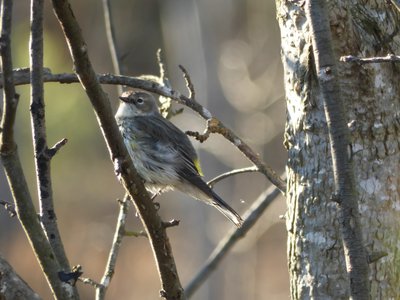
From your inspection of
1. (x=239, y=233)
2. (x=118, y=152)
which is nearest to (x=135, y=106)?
(x=239, y=233)

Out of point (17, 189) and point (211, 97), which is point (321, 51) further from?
point (211, 97)

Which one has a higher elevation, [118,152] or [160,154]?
[160,154]

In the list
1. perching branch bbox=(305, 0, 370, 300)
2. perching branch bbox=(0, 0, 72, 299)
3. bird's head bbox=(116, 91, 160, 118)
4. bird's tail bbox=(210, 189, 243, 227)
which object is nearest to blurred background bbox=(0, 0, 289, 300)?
bird's head bbox=(116, 91, 160, 118)

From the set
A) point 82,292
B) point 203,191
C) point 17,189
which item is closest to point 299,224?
point 17,189

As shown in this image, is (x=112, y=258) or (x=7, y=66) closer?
(x=7, y=66)

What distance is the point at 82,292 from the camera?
57.3 feet

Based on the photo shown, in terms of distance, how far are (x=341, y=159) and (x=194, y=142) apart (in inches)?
482

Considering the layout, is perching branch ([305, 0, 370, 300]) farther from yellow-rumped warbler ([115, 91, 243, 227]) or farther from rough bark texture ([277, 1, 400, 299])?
yellow-rumped warbler ([115, 91, 243, 227])

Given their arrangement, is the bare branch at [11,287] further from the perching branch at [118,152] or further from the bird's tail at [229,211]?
the bird's tail at [229,211]

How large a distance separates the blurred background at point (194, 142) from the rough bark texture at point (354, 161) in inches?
346

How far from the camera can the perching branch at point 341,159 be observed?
224 cm

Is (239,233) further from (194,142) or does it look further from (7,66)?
(194,142)

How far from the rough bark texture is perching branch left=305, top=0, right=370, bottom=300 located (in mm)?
783

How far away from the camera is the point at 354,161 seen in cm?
312
